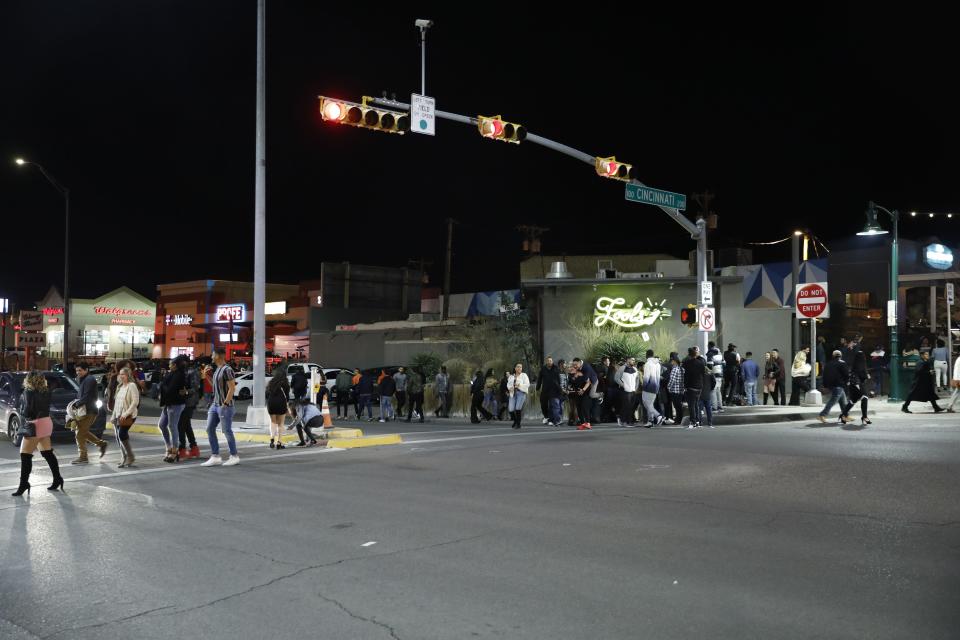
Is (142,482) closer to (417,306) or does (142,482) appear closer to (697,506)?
(697,506)

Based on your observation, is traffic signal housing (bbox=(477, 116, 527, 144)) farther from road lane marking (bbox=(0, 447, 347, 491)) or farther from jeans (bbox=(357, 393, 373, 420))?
jeans (bbox=(357, 393, 373, 420))

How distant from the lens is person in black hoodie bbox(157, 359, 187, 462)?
1369 centimetres

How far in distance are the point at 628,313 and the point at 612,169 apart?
476 inches

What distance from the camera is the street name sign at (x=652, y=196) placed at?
1930 centimetres

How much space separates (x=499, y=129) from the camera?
661 inches

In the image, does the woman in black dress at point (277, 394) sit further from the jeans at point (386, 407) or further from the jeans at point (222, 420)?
the jeans at point (386, 407)

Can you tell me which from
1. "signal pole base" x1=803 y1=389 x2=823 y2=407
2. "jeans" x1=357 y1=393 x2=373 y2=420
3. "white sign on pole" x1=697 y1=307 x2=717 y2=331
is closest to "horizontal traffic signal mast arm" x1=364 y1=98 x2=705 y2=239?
"white sign on pole" x1=697 y1=307 x2=717 y2=331

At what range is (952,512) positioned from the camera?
7.93 metres

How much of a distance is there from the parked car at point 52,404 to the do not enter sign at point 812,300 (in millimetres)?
18097

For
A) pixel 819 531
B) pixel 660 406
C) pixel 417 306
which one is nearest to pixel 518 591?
pixel 819 531

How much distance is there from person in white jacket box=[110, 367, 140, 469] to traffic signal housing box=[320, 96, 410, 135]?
19.0 ft

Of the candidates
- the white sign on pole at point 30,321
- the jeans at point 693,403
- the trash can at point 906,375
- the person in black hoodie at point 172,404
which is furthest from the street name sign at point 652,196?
the white sign on pole at point 30,321

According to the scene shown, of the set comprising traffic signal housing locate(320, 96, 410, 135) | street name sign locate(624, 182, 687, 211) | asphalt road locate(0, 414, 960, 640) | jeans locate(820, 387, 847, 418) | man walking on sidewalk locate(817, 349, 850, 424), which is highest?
traffic signal housing locate(320, 96, 410, 135)

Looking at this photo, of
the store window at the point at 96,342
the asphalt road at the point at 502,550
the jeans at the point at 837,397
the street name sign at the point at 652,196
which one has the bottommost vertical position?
the asphalt road at the point at 502,550
